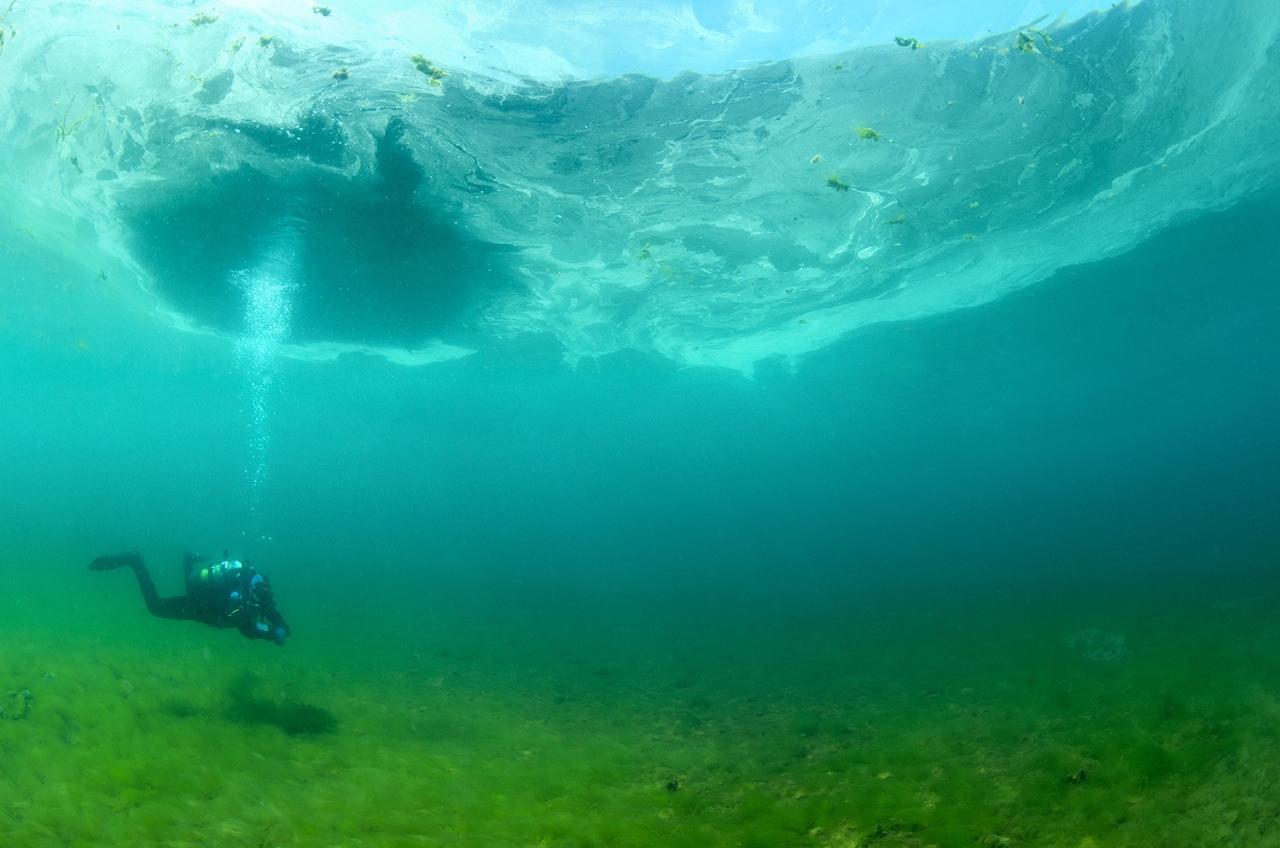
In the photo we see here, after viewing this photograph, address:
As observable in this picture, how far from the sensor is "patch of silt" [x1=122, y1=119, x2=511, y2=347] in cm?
1581

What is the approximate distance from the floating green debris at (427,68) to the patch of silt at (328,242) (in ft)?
7.06

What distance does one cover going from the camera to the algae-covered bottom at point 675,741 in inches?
229

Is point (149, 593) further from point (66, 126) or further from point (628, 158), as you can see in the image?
point (628, 158)

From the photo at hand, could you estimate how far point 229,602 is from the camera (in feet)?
33.8

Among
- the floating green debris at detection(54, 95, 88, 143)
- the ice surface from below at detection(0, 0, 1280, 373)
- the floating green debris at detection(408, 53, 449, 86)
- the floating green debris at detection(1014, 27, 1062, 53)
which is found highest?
the floating green debris at detection(54, 95, 88, 143)

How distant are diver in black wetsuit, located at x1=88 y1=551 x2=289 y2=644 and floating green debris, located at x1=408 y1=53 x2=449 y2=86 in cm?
868

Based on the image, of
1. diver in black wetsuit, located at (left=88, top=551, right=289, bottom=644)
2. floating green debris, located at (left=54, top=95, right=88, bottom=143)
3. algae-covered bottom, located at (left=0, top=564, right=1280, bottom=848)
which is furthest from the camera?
floating green debris, located at (left=54, top=95, right=88, bottom=143)

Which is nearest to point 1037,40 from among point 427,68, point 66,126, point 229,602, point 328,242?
point 427,68

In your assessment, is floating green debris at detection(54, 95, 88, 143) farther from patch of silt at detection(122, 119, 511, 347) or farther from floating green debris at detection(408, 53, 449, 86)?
floating green debris at detection(408, 53, 449, 86)

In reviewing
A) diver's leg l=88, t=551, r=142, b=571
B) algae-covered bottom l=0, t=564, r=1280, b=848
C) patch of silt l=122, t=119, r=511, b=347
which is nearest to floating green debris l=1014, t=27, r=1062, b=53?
algae-covered bottom l=0, t=564, r=1280, b=848

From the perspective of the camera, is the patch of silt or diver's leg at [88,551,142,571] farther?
the patch of silt

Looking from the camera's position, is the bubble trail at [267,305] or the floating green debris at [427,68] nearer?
the floating green debris at [427,68]

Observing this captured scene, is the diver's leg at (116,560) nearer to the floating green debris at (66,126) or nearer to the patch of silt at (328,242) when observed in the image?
the patch of silt at (328,242)

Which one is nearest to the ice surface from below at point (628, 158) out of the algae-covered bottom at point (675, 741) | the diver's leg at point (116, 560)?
the diver's leg at point (116, 560)
